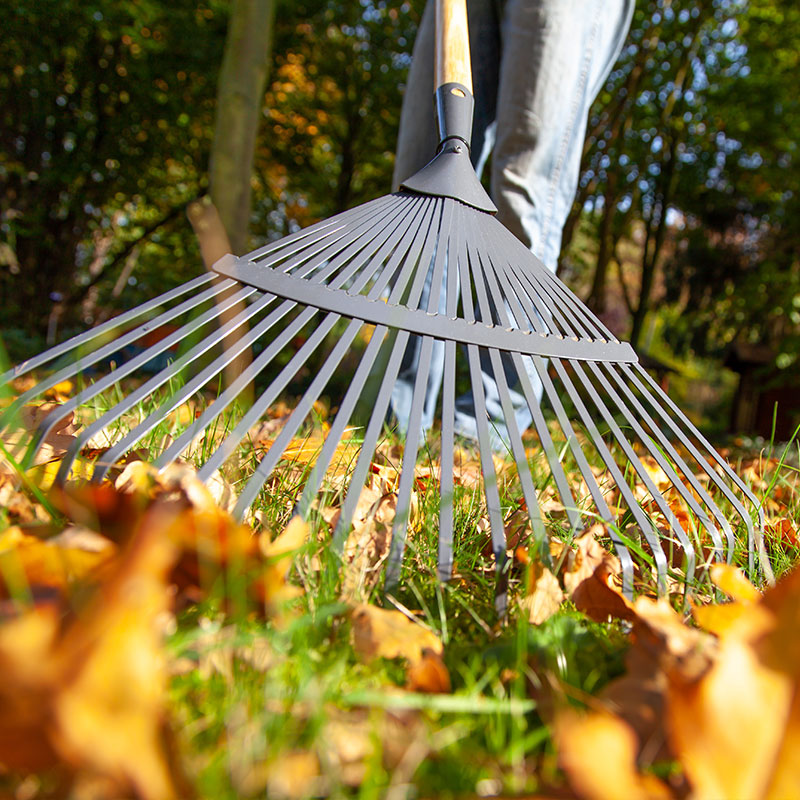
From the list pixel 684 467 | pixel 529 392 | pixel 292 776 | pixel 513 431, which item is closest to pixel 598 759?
pixel 292 776

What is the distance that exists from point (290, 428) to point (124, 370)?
0.26m

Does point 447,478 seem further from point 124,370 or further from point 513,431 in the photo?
point 124,370

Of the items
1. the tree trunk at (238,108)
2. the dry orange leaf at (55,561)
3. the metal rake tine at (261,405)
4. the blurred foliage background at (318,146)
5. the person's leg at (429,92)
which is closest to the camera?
the dry orange leaf at (55,561)

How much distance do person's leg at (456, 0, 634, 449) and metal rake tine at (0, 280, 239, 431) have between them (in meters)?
1.01

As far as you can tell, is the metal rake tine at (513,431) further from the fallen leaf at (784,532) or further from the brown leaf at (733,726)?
the fallen leaf at (784,532)

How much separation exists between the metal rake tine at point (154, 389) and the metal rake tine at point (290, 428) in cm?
13

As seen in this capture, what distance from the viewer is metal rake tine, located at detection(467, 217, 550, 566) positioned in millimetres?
882

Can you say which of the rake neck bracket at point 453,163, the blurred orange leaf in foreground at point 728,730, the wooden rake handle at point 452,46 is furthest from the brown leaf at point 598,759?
the wooden rake handle at point 452,46

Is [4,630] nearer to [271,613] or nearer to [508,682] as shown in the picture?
[271,613]

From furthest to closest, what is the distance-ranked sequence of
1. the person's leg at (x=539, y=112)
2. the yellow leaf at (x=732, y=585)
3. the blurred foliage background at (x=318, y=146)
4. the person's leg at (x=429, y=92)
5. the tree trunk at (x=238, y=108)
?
1. the blurred foliage background at (x=318, y=146)
2. the tree trunk at (x=238, y=108)
3. the person's leg at (x=429, y=92)
4. the person's leg at (x=539, y=112)
5. the yellow leaf at (x=732, y=585)

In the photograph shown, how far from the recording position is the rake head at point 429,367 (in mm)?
877

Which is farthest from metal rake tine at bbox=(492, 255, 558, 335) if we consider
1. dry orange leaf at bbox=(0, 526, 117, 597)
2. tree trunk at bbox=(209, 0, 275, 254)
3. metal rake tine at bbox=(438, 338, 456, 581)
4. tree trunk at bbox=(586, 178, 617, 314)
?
tree trunk at bbox=(586, 178, 617, 314)

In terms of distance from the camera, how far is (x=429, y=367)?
104cm

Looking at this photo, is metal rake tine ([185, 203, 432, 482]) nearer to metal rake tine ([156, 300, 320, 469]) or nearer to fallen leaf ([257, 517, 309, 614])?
metal rake tine ([156, 300, 320, 469])
